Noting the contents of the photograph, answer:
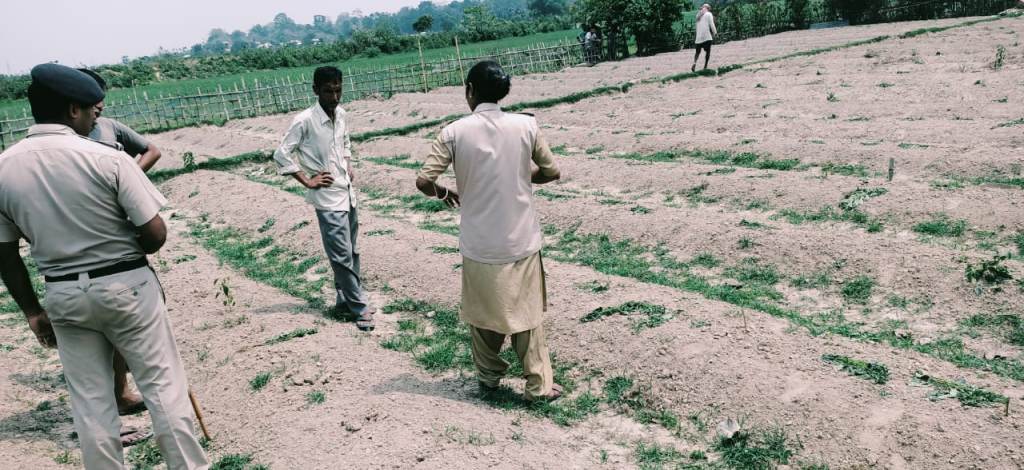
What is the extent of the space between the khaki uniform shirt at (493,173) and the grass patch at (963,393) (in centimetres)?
213

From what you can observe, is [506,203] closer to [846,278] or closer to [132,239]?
[132,239]

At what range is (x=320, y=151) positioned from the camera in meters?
4.94

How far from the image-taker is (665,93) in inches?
607

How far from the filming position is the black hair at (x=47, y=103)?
8.75 ft

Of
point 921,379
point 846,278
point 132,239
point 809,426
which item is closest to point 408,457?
point 132,239

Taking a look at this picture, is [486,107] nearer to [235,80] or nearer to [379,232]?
[379,232]

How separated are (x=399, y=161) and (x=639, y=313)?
8245 millimetres

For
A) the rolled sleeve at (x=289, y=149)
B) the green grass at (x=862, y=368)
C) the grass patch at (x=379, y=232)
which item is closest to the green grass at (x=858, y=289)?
the green grass at (x=862, y=368)

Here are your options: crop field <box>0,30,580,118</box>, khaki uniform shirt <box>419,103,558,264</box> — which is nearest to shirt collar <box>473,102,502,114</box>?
khaki uniform shirt <box>419,103,558,264</box>

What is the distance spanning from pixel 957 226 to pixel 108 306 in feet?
21.0

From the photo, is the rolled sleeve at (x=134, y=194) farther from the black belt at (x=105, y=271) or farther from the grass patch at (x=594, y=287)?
the grass patch at (x=594, y=287)

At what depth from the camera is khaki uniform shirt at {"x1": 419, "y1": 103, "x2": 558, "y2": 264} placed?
3438mm

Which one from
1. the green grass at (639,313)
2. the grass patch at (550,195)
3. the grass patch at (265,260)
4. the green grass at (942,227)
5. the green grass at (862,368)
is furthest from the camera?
the grass patch at (550,195)

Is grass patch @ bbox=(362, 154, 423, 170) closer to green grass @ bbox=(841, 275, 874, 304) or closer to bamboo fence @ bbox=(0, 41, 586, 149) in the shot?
green grass @ bbox=(841, 275, 874, 304)
